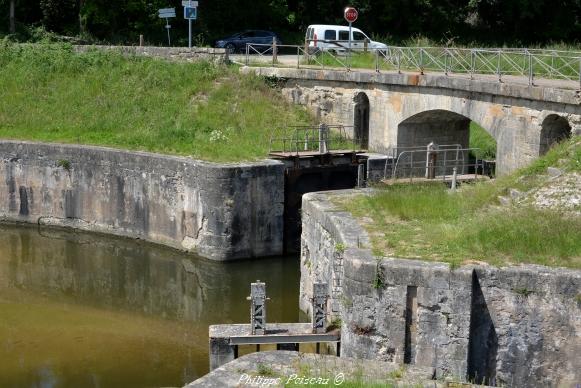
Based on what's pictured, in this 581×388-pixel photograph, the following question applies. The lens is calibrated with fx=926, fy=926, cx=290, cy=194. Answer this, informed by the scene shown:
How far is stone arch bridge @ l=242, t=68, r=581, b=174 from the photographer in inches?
712

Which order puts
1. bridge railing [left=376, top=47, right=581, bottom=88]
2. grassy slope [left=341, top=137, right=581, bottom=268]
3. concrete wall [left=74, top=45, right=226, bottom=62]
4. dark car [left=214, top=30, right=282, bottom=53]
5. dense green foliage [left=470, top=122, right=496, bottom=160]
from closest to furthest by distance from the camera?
grassy slope [left=341, top=137, right=581, bottom=268] < bridge railing [left=376, top=47, right=581, bottom=88] < dense green foliage [left=470, top=122, right=496, bottom=160] < concrete wall [left=74, top=45, right=226, bottom=62] < dark car [left=214, top=30, right=282, bottom=53]

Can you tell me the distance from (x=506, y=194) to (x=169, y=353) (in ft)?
20.2

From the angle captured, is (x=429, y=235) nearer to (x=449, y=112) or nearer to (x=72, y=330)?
(x=72, y=330)

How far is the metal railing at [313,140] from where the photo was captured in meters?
22.4

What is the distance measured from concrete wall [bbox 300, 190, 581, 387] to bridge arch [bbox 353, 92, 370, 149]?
469 inches

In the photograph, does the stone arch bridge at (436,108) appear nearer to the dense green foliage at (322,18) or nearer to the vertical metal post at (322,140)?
the vertical metal post at (322,140)

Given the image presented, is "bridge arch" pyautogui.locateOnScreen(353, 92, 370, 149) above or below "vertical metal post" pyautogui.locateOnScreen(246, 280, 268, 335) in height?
above

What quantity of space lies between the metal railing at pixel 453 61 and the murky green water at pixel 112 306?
6037 mm

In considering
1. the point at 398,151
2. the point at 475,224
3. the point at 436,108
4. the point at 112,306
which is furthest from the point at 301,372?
the point at 398,151

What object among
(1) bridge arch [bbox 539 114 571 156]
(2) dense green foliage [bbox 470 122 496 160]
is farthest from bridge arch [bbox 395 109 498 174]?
(1) bridge arch [bbox 539 114 571 156]

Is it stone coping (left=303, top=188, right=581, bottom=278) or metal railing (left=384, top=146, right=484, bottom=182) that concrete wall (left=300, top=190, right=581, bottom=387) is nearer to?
stone coping (left=303, top=188, right=581, bottom=278)

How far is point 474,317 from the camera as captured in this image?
1168 cm

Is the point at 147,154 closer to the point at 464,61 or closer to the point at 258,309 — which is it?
the point at 464,61

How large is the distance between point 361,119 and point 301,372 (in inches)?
586
